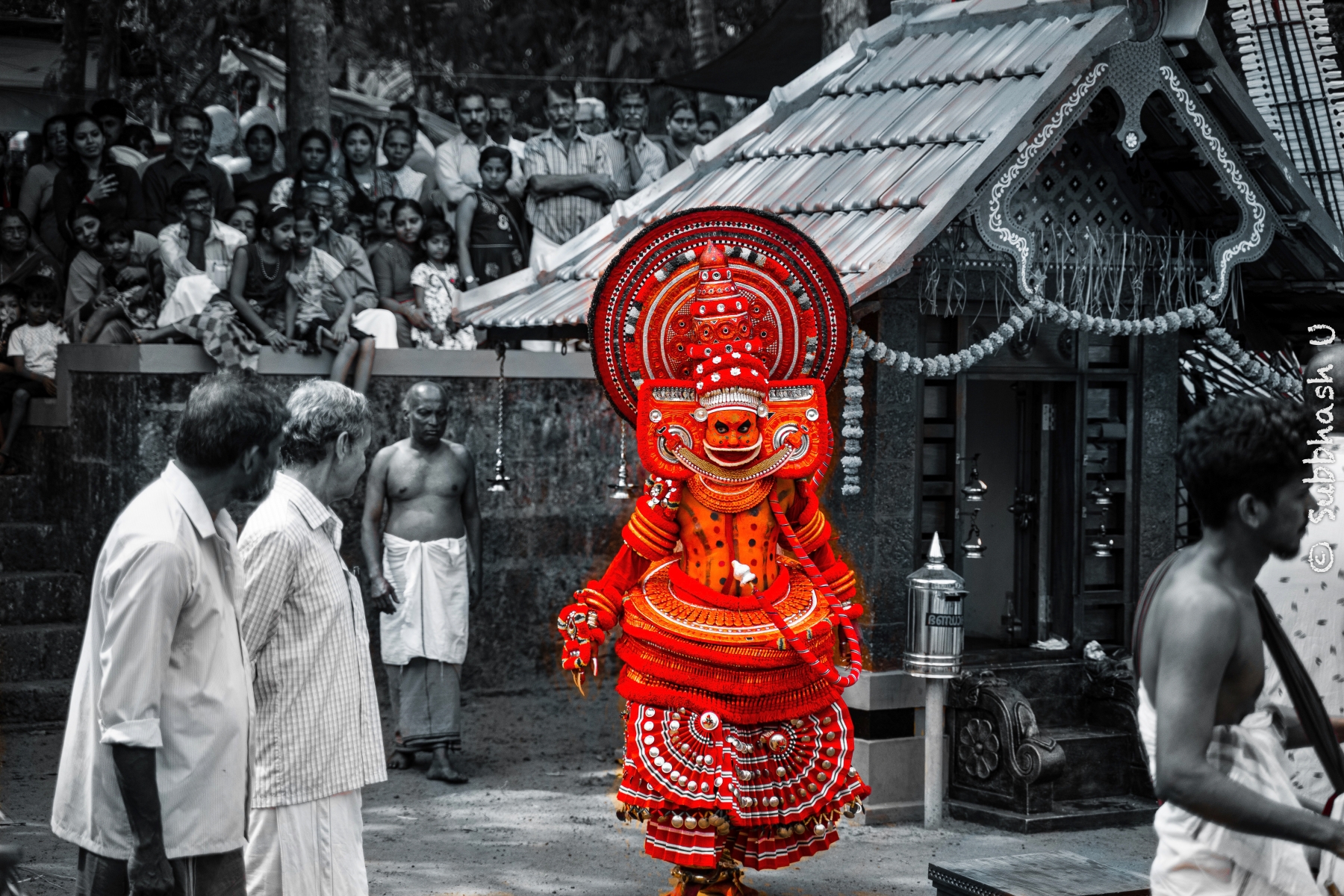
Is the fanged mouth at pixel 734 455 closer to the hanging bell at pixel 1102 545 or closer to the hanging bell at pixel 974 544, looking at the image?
the hanging bell at pixel 974 544

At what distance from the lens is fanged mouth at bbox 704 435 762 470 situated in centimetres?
575

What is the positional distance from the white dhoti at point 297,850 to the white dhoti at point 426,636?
3629 mm

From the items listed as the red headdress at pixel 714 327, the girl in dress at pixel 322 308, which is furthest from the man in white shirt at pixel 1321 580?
the girl in dress at pixel 322 308

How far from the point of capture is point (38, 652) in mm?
8734

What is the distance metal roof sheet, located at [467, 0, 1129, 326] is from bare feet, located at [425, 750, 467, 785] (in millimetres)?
2214

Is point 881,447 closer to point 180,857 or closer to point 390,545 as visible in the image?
point 390,545

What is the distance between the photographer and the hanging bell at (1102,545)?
777cm

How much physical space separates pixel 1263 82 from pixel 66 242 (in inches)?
294

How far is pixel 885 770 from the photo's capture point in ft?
23.5

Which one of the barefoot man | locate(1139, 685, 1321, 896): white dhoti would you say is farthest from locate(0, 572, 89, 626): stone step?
locate(1139, 685, 1321, 896): white dhoti

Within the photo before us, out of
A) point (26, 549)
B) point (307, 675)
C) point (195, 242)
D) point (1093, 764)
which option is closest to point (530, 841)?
point (1093, 764)

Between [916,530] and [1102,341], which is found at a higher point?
[1102,341]

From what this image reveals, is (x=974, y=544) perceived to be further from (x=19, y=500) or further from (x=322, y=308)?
(x=19, y=500)

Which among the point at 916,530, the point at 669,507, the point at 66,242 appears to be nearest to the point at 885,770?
the point at 916,530
